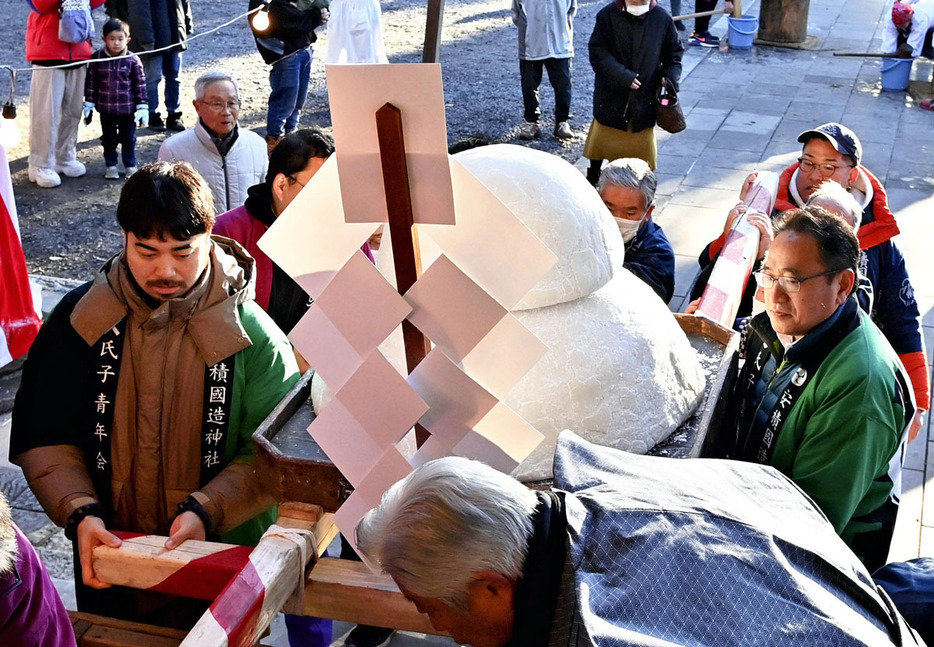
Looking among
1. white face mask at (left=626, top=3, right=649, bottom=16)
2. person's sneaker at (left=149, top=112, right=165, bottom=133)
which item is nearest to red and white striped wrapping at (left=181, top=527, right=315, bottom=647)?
white face mask at (left=626, top=3, right=649, bottom=16)

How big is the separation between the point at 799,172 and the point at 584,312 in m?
2.44

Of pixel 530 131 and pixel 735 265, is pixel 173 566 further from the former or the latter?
pixel 530 131

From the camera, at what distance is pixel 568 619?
4.77ft

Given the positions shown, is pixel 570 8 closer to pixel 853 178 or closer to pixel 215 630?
pixel 853 178

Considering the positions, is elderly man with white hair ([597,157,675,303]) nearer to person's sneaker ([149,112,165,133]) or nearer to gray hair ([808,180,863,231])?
gray hair ([808,180,863,231])

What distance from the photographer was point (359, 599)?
2.06 metres

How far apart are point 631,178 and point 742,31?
411 inches

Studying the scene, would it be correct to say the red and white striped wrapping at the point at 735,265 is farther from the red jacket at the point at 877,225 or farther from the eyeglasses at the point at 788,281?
the eyeglasses at the point at 788,281

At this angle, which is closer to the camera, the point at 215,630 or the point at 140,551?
the point at 215,630

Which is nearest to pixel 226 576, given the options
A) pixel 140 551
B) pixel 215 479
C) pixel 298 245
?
pixel 140 551

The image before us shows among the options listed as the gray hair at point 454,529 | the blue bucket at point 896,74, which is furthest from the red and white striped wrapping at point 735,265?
the blue bucket at point 896,74

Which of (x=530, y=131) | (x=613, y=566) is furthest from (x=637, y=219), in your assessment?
(x=530, y=131)

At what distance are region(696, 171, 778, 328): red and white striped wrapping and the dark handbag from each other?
7.22 ft

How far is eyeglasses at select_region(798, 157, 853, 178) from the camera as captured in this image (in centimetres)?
393
